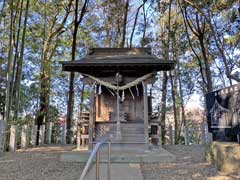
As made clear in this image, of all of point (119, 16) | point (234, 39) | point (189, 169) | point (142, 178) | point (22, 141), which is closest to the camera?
point (142, 178)

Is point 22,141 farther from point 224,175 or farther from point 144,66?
point 224,175

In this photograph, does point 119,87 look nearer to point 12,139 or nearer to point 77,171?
point 77,171

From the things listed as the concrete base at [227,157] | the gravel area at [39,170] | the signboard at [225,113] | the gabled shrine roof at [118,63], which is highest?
the gabled shrine roof at [118,63]

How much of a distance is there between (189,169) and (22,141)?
6167mm

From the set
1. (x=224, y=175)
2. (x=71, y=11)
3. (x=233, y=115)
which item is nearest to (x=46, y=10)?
(x=71, y=11)

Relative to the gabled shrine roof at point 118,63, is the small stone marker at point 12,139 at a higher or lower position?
lower

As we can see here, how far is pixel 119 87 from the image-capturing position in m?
7.03

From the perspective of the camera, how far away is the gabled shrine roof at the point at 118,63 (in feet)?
22.1

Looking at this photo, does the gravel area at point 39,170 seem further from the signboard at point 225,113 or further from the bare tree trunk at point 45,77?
the bare tree trunk at point 45,77

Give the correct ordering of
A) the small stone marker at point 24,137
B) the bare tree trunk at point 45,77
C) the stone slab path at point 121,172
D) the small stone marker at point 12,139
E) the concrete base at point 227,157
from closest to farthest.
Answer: the stone slab path at point 121,172
the concrete base at point 227,157
the small stone marker at point 12,139
the small stone marker at point 24,137
the bare tree trunk at point 45,77

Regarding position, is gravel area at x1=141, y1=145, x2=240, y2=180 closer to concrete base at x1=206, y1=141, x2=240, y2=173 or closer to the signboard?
concrete base at x1=206, y1=141, x2=240, y2=173

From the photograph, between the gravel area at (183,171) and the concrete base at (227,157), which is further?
the concrete base at (227,157)

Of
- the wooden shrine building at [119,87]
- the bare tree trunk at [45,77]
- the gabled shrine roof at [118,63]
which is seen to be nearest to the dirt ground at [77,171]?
the wooden shrine building at [119,87]

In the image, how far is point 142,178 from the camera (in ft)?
13.2
